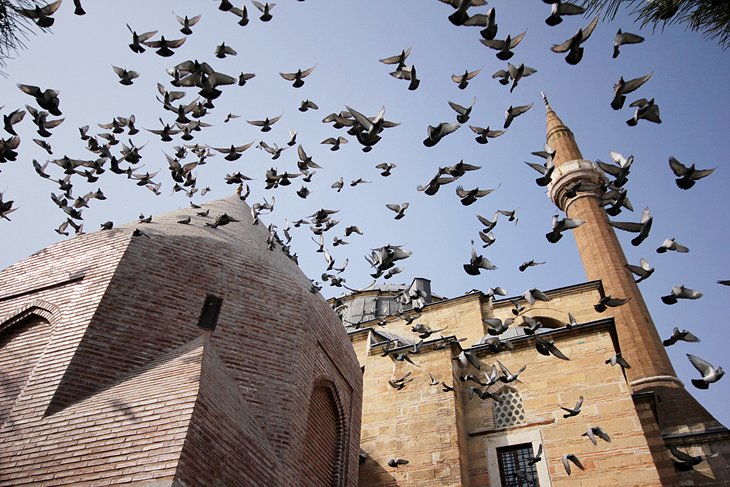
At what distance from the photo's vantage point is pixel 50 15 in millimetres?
4387

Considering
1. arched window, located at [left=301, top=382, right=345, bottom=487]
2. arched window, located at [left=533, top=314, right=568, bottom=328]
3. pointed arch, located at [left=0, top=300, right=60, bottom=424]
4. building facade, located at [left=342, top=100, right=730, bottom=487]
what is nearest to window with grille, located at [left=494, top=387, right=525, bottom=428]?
building facade, located at [left=342, top=100, right=730, bottom=487]

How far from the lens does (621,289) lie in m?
15.3

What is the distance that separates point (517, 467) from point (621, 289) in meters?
8.01

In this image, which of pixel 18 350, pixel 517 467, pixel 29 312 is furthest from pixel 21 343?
pixel 517 467

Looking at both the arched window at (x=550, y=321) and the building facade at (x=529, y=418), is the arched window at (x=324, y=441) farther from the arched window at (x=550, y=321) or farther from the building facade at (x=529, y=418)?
the arched window at (x=550, y=321)

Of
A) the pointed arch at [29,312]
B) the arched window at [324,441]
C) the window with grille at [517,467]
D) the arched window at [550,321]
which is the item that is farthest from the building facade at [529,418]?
the pointed arch at [29,312]

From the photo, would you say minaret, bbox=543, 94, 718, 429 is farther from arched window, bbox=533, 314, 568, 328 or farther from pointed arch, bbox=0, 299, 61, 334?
pointed arch, bbox=0, 299, 61, 334

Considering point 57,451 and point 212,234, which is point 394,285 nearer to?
point 212,234

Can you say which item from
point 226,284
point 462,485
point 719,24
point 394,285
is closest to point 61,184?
point 226,284

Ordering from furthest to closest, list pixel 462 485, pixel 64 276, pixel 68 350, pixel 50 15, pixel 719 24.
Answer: pixel 462 485
pixel 64 276
pixel 68 350
pixel 50 15
pixel 719 24

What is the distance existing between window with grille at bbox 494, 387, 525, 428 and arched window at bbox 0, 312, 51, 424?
26.2 feet

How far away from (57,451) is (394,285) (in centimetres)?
1945

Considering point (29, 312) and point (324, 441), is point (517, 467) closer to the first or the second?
point (324, 441)

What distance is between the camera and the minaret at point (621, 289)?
12.4 meters
